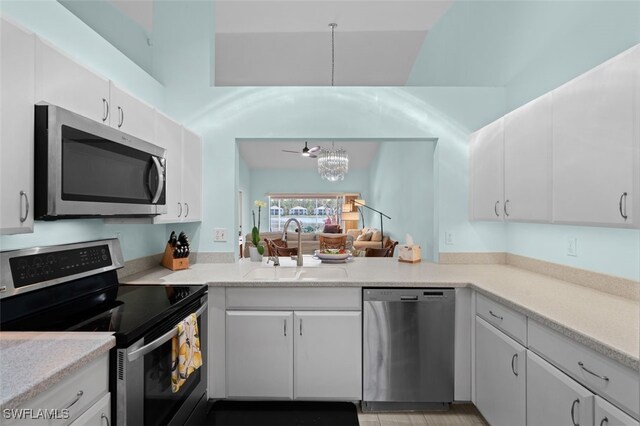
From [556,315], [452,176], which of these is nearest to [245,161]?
[452,176]

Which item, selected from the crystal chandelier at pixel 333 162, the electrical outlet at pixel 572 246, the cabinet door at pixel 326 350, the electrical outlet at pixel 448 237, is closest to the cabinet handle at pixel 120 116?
the cabinet door at pixel 326 350

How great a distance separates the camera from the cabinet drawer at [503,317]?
1666mm

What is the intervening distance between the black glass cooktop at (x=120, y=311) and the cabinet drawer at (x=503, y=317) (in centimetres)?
163

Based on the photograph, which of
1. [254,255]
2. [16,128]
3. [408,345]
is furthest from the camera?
[254,255]

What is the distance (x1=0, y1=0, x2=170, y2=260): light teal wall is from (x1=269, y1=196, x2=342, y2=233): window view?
27.5ft

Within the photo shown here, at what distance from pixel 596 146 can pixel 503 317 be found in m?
0.92

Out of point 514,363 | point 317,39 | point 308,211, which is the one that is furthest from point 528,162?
point 308,211

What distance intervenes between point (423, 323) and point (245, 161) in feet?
28.4

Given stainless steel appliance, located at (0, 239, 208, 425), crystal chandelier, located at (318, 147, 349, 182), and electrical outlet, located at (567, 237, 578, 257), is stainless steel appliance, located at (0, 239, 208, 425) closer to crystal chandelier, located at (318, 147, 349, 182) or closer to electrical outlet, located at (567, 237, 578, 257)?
electrical outlet, located at (567, 237, 578, 257)

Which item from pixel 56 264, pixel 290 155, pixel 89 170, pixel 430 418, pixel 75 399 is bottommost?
pixel 430 418

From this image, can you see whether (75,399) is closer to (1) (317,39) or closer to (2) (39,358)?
(2) (39,358)

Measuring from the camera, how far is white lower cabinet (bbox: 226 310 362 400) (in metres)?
2.25

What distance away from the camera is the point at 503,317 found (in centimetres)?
184

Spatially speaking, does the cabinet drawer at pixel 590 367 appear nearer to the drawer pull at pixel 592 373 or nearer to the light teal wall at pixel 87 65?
the drawer pull at pixel 592 373
